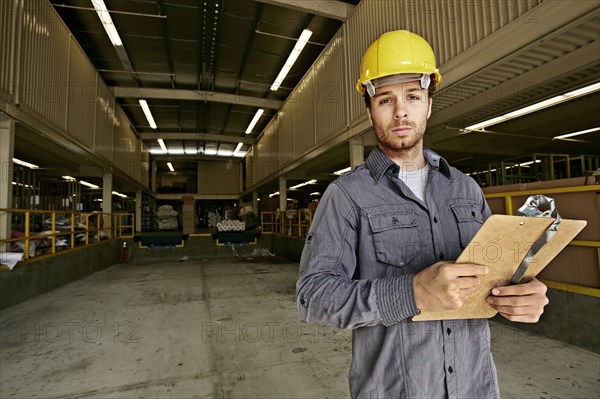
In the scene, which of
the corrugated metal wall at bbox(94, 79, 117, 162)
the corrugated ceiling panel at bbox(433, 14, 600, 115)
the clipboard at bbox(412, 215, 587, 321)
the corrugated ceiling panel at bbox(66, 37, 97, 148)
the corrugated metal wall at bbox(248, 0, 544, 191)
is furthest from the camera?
the corrugated metal wall at bbox(94, 79, 117, 162)

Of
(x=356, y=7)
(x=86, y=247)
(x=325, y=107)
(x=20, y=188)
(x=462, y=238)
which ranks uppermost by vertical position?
(x=356, y=7)

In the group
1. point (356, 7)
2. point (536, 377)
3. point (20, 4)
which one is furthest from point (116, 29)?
point (536, 377)

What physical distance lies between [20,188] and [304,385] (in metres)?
12.0

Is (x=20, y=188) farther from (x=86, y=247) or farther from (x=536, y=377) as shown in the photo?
(x=536, y=377)

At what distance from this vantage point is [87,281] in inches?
348

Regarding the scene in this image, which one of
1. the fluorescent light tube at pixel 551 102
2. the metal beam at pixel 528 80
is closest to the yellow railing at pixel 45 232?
the metal beam at pixel 528 80

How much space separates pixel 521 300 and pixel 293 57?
10.8 meters

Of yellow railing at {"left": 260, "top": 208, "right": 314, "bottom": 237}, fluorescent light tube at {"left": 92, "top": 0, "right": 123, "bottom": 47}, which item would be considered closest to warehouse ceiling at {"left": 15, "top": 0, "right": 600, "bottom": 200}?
fluorescent light tube at {"left": 92, "top": 0, "right": 123, "bottom": 47}

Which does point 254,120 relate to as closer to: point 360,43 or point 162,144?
point 162,144

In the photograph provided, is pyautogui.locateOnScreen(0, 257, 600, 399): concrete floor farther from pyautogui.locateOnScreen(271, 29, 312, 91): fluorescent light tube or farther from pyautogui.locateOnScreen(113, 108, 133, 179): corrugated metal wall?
pyautogui.locateOnScreen(113, 108, 133, 179): corrugated metal wall

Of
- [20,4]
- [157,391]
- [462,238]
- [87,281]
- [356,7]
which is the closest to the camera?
[462,238]

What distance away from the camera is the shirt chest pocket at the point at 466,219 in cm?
125

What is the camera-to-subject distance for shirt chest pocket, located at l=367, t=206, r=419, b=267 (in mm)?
1164

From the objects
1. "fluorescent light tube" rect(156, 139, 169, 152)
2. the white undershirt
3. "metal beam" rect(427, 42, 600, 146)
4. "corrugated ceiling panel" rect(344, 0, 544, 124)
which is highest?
"fluorescent light tube" rect(156, 139, 169, 152)
